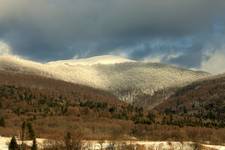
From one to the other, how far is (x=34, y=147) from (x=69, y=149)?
59.3 ft

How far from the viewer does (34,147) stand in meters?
182

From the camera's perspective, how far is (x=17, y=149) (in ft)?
621

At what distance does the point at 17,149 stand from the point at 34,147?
31.1 feet

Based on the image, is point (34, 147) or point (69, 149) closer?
point (34, 147)

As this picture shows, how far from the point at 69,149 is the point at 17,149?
17061 mm
